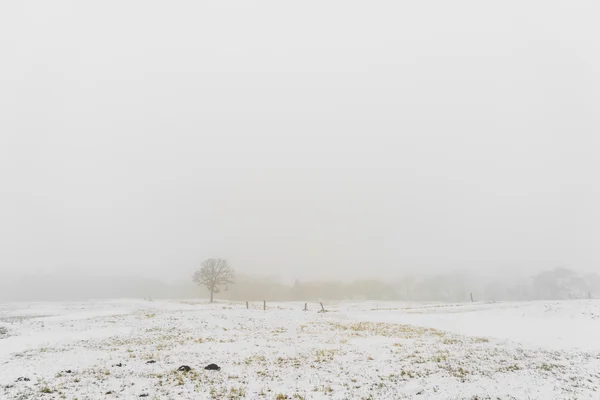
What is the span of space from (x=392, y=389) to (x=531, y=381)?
6.77 m

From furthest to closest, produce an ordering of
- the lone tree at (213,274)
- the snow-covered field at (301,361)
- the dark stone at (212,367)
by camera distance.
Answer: the lone tree at (213,274) < the dark stone at (212,367) < the snow-covered field at (301,361)

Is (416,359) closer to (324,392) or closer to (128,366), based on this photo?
(324,392)

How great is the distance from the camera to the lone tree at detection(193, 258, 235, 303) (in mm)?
83625

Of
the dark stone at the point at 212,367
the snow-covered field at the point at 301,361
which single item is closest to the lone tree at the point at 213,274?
the snow-covered field at the point at 301,361

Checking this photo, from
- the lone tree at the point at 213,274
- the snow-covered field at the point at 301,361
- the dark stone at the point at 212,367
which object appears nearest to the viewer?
the snow-covered field at the point at 301,361

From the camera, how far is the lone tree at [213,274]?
8362 centimetres

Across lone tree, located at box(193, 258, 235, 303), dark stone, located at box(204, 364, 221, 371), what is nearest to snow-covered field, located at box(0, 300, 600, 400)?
dark stone, located at box(204, 364, 221, 371)

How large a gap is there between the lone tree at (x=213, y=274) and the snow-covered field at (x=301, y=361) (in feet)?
160

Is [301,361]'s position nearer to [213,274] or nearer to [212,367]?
[212,367]

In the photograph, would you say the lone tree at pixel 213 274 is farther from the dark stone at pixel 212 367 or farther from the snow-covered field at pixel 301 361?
the dark stone at pixel 212 367

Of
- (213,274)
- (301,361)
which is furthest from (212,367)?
(213,274)

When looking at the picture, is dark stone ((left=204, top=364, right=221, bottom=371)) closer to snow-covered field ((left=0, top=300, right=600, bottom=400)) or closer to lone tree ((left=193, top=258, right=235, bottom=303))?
snow-covered field ((left=0, top=300, right=600, bottom=400))

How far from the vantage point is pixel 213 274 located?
83875 mm

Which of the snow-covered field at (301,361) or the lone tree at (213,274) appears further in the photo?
the lone tree at (213,274)
